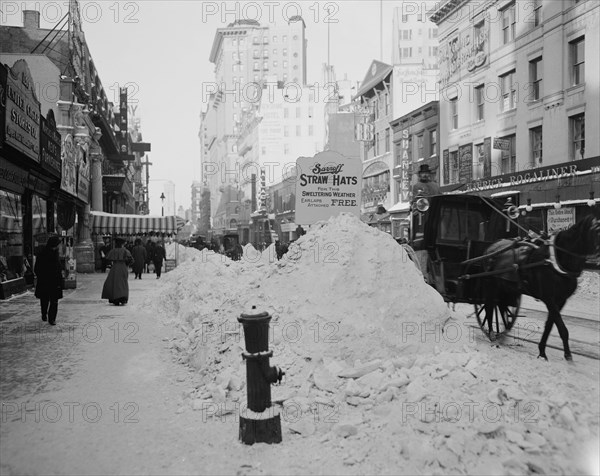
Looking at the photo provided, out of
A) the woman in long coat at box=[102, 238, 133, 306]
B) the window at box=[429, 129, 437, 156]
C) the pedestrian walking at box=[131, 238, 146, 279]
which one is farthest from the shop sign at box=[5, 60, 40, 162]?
the window at box=[429, 129, 437, 156]

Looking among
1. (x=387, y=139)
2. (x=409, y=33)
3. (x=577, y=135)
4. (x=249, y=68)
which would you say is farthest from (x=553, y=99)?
(x=249, y=68)

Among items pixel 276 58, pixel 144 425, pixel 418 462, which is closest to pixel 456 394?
pixel 418 462

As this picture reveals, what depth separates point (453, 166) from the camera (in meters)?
25.2

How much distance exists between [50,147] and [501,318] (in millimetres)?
15809

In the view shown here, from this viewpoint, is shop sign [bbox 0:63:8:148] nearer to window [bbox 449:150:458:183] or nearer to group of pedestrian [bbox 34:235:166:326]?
group of pedestrian [bbox 34:235:166:326]

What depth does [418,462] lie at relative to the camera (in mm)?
3783

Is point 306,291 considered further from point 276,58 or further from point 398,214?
point 276,58

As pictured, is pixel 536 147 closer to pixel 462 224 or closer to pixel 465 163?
pixel 462 224

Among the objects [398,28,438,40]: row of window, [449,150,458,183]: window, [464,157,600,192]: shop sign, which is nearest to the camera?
[464,157,600,192]: shop sign

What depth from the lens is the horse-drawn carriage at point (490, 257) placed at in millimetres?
4730

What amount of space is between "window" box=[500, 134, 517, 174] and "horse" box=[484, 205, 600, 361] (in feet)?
20.4

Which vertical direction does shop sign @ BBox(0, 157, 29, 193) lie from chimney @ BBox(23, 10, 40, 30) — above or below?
below

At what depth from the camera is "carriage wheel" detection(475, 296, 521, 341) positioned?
596cm

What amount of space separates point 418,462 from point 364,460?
16.8 inches
